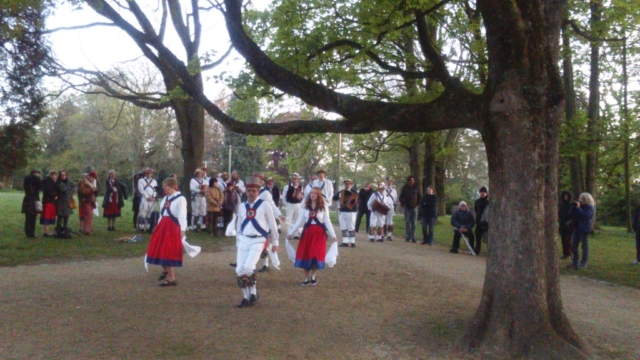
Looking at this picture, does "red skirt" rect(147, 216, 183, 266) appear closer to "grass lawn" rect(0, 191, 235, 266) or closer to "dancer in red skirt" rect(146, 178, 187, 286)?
"dancer in red skirt" rect(146, 178, 187, 286)

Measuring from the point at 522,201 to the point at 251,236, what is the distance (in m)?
4.18

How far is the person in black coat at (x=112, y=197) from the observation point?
1916 cm

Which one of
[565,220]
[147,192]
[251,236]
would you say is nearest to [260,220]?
[251,236]

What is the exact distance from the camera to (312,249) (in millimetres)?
10852

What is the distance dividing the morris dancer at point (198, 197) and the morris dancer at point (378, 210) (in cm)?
543

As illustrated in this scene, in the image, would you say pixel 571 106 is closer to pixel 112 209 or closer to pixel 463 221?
pixel 463 221

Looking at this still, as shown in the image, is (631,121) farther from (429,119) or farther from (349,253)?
(429,119)

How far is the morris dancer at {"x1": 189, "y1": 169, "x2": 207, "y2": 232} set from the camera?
19.6 metres

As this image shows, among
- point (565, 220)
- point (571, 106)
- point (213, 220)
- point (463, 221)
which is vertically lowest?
point (213, 220)

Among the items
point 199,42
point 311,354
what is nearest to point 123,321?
point 311,354

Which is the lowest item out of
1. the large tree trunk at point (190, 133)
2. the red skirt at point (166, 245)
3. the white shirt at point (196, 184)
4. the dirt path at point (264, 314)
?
the dirt path at point (264, 314)

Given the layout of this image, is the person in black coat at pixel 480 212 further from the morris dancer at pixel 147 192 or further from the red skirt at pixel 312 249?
the morris dancer at pixel 147 192

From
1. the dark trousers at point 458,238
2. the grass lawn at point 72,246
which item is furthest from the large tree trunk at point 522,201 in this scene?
the dark trousers at point 458,238

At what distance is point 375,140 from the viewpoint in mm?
33281
